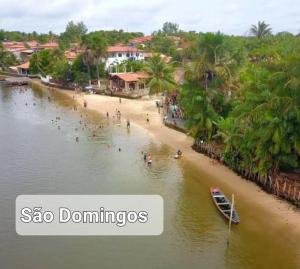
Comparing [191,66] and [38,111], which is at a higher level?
[191,66]

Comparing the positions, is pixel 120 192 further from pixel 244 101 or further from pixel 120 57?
pixel 120 57

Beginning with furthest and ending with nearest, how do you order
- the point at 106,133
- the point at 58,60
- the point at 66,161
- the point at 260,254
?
the point at 58,60 < the point at 106,133 < the point at 66,161 < the point at 260,254

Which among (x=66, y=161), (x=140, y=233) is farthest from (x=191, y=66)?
(x=140, y=233)

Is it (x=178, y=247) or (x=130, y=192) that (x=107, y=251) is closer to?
(x=178, y=247)

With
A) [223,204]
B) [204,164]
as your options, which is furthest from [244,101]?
[223,204]

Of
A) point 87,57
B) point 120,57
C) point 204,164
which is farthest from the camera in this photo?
point 120,57

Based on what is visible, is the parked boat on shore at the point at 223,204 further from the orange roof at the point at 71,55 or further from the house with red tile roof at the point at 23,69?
the house with red tile roof at the point at 23,69
